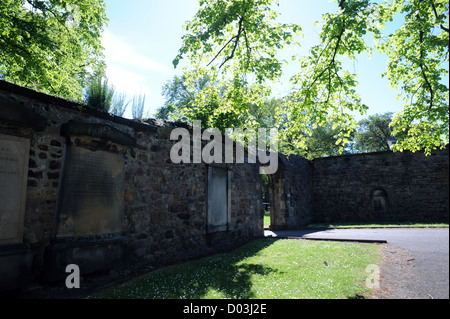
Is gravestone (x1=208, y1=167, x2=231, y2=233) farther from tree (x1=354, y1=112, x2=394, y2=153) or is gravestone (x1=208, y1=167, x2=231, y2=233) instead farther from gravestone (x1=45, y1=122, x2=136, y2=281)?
tree (x1=354, y1=112, x2=394, y2=153)

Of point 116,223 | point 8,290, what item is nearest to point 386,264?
point 116,223

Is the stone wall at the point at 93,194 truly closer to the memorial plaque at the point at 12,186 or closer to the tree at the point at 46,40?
the memorial plaque at the point at 12,186

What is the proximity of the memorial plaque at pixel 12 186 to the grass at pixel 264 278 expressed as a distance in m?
1.56

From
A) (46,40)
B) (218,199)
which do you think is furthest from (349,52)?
(46,40)

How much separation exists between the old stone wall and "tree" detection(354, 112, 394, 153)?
24.3 m

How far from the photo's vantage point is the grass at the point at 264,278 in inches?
148

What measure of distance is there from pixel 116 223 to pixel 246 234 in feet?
17.5

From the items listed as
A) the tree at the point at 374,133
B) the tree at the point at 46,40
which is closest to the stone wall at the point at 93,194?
the tree at the point at 46,40

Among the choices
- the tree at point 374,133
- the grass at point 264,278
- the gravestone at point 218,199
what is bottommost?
the grass at point 264,278

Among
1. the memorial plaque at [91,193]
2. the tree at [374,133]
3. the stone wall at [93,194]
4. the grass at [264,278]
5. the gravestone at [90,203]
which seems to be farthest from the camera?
the tree at [374,133]

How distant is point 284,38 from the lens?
27.5ft

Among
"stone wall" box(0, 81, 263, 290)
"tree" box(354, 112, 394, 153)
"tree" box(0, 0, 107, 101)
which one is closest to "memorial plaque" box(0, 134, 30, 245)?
"stone wall" box(0, 81, 263, 290)

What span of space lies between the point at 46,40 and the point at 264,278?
1065cm
